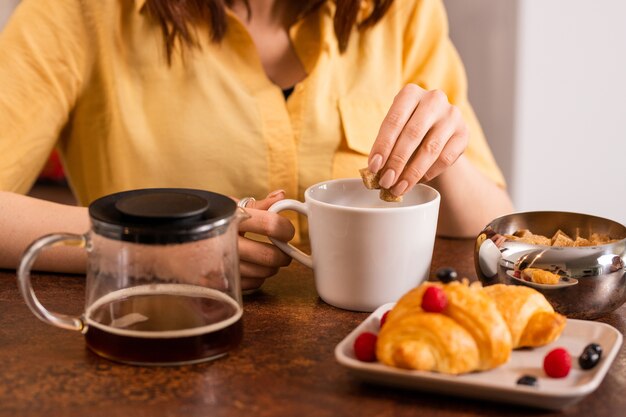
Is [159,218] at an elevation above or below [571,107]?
above

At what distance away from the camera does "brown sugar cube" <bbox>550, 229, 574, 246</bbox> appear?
3.08 feet

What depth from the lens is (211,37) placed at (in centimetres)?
137

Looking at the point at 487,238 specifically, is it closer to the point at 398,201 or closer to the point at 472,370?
the point at 398,201

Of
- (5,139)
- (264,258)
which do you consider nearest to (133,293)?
(264,258)

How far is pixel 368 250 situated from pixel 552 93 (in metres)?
1.50

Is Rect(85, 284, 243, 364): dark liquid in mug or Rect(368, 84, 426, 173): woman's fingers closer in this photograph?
Rect(85, 284, 243, 364): dark liquid in mug

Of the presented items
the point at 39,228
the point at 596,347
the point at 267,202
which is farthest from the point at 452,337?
the point at 39,228

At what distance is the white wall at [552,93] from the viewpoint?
2154mm

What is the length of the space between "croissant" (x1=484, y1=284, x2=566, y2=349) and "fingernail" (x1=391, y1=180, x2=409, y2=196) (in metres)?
0.21

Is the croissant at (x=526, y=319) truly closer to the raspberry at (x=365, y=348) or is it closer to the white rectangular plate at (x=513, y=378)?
the white rectangular plate at (x=513, y=378)

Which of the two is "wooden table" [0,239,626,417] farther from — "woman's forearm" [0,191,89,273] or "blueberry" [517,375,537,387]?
→ "woman's forearm" [0,191,89,273]

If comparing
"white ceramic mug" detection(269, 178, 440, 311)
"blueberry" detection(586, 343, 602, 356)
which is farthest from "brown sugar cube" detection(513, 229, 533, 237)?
"blueberry" detection(586, 343, 602, 356)

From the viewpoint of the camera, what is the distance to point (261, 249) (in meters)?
0.94

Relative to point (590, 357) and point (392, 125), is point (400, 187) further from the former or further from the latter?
point (590, 357)
